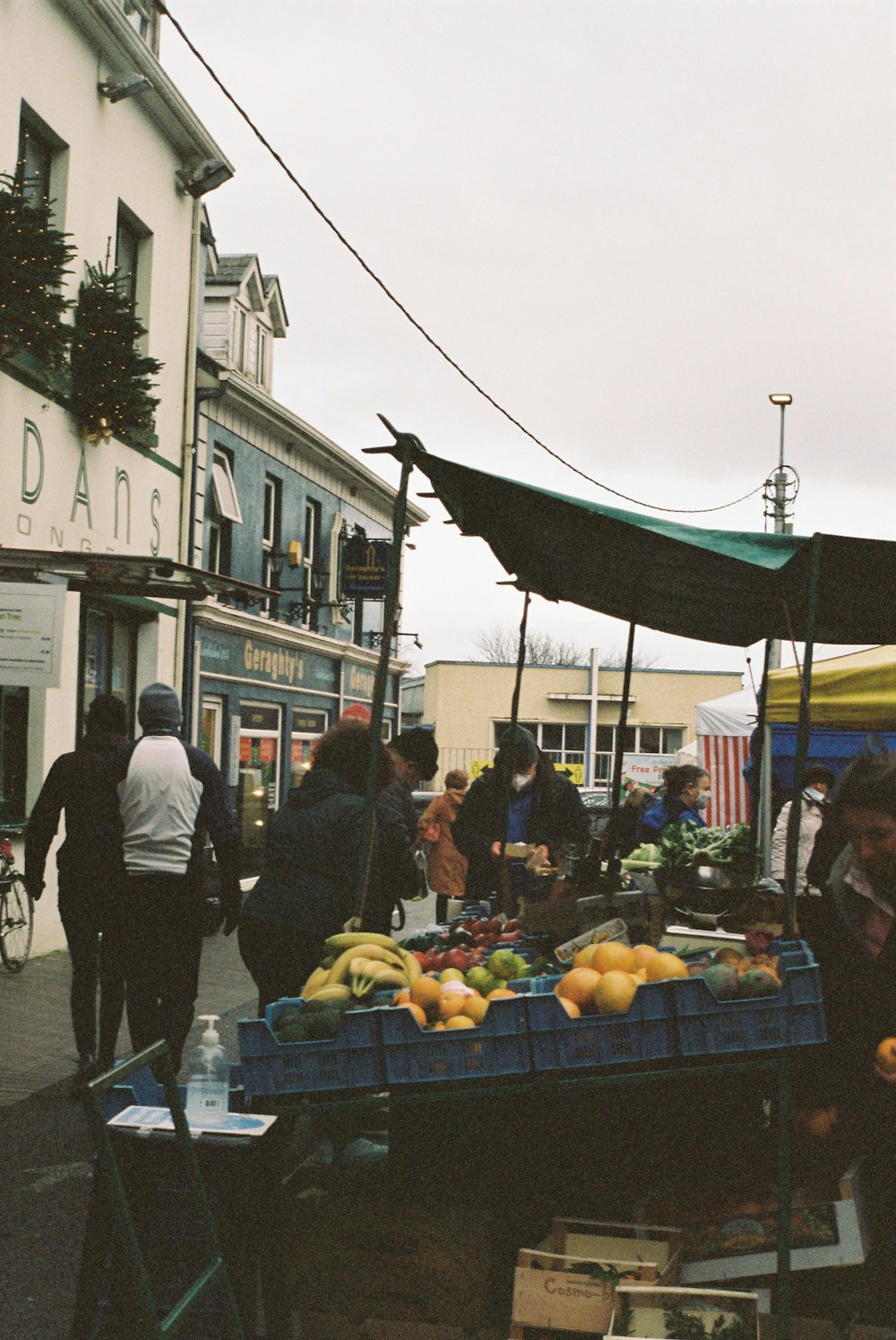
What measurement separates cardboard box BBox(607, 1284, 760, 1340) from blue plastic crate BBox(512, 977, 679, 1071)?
22.3 inches

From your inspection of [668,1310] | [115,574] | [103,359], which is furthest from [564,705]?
[668,1310]

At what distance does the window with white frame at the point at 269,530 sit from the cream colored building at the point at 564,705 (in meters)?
31.0

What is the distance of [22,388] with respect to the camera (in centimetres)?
1098

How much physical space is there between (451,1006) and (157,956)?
9.90 ft

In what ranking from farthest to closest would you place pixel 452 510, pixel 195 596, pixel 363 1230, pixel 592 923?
pixel 195 596 → pixel 592 923 → pixel 452 510 → pixel 363 1230

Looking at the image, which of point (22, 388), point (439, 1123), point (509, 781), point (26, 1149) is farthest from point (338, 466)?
point (439, 1123)

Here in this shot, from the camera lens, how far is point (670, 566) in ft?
17.4

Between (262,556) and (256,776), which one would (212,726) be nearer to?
(256,776)

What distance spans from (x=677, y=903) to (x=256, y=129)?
20.1 feet

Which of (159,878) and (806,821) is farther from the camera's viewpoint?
(806,821)

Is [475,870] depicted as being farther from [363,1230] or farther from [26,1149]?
[363,1230]

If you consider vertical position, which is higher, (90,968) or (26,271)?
(26,271)

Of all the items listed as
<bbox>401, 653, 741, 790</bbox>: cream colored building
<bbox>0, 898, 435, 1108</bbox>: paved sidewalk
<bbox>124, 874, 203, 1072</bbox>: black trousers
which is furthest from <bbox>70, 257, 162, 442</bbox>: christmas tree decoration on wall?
<bbox>401, 653, 741, 790</bbox>: cream colored building

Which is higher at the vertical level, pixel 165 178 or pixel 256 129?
pixel 165 178
